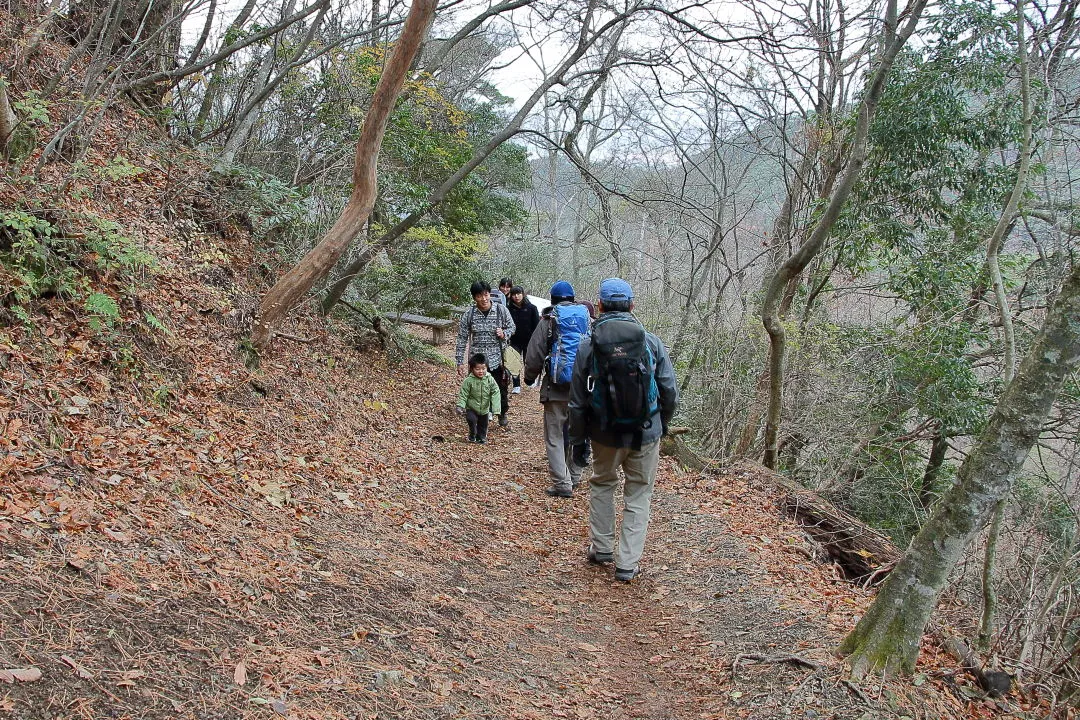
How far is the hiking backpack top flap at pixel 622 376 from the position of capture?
178 inches

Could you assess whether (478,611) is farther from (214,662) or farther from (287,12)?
(287,12)

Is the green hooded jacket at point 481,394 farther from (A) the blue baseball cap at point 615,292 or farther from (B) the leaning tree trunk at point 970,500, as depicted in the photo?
(B) the leaning tree trunk at point 970,500

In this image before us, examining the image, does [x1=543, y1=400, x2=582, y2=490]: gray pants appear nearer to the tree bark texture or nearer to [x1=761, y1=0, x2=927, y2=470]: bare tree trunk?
the tree bark texture

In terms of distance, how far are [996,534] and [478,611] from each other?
3.31 meters

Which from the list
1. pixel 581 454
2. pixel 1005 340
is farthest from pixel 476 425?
pixel 1005 340

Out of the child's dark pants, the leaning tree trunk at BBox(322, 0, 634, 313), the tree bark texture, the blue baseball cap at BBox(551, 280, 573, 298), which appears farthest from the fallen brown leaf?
the leaning tree trunk at BBox(322, 0, 634, 313)

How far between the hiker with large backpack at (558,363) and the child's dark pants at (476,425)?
1.83m

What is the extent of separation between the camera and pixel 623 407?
4523mm

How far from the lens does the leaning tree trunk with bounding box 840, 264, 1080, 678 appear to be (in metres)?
2.97

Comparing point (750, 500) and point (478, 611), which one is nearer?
point (478, 611)

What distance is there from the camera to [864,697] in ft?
10.4

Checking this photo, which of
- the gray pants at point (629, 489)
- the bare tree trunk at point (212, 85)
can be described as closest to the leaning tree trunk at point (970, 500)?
the gray pants at point (629, 489)

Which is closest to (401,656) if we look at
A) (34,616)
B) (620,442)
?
(34,616)

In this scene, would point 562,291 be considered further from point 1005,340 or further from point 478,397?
point 1005,340
